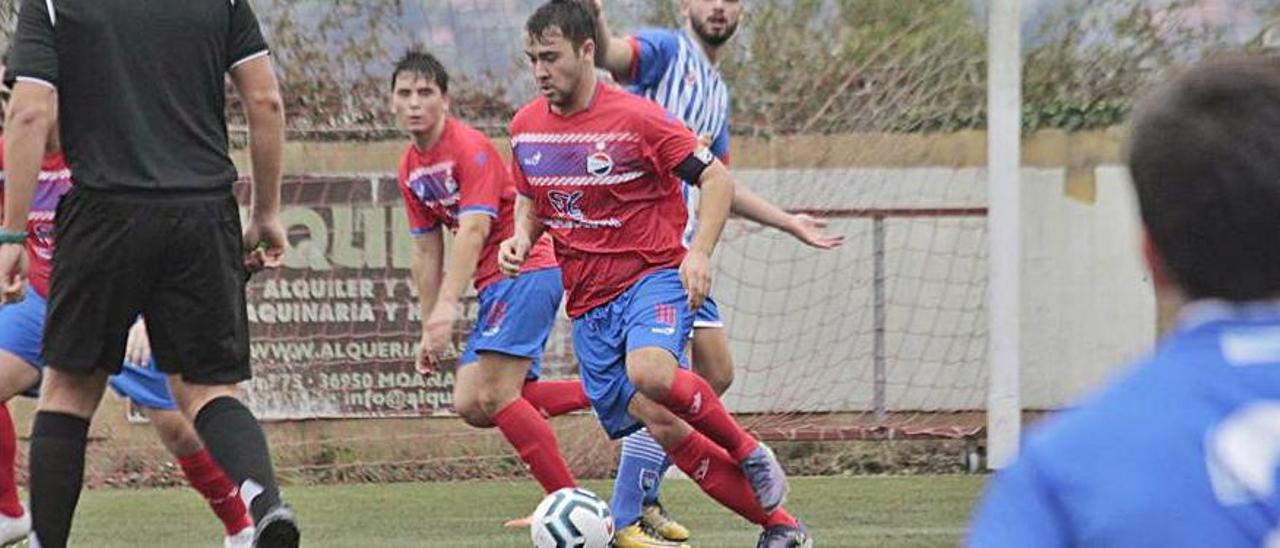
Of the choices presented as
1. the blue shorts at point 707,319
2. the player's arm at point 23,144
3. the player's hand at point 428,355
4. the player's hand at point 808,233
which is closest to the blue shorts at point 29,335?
the player's hand at point 428,355

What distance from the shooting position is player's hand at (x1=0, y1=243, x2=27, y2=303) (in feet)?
15.1

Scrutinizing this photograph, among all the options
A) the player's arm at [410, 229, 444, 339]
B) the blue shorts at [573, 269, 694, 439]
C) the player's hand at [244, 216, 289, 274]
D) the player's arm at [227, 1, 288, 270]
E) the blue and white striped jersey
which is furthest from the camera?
the player's arm at [410, 229, 444, 339]

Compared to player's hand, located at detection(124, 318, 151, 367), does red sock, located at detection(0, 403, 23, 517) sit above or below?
below

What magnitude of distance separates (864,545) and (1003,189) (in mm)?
3369

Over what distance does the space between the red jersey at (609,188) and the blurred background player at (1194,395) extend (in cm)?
414

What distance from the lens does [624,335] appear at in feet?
19.3

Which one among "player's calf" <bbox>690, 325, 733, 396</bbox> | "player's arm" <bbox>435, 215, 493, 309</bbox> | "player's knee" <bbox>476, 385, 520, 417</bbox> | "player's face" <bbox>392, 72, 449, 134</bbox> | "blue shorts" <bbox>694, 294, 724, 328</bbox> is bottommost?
"player's knee" <bbox>476, 385, 520, 417</bbox>

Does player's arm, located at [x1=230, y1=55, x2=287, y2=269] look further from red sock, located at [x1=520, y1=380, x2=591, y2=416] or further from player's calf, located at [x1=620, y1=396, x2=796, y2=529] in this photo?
red sock, located at [x1=520, y1=380, x2=591, y2=416]

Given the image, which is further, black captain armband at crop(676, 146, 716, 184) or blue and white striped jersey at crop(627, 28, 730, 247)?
blue and white striped jersey at crop(627, 28, 730, 247)

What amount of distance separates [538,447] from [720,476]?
3.00ft

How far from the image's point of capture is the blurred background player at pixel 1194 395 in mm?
1645

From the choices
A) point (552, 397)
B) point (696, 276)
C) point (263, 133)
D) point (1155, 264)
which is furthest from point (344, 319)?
point (1155, 264)

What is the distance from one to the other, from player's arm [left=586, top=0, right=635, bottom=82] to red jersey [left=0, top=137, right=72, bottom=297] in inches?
62.2

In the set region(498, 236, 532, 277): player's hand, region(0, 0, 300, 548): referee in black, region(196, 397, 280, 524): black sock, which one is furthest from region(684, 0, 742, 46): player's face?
region(196, 397, 280, 524): black sock
